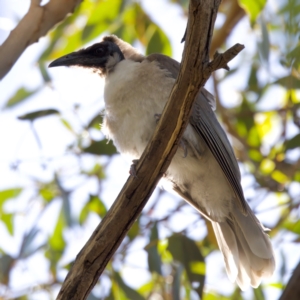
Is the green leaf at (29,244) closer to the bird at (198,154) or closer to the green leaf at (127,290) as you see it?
the green leaf at (127,290)

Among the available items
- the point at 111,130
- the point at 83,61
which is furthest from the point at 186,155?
the point at 83,61

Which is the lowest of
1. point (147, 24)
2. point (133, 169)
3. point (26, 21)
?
point (133, 169)

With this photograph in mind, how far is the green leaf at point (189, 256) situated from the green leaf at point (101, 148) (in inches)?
27.6

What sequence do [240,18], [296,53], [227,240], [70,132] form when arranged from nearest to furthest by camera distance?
[296,53]
[227,240]
[70,132]
[240,18]

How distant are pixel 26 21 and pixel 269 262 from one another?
1.91 meters

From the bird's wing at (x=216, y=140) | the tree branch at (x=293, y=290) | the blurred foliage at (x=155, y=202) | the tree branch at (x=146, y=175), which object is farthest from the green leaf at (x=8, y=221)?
the tree branch at (x=293, y=290)

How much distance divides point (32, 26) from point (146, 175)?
3.15ft

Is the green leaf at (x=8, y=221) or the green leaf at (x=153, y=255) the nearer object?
the green leaf at (x=153, y=255)

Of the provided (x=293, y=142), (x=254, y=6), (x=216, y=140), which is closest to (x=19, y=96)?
(x=216, y=140)

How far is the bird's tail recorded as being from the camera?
3.40 meters

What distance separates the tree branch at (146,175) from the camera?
215 cm

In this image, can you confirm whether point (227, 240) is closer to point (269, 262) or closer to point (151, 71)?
point (269, 262)

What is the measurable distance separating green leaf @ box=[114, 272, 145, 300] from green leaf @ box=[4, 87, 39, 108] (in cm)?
139

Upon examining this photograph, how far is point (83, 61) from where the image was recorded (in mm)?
3828
